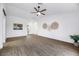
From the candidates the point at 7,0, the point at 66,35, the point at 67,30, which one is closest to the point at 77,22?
the point at 67,30

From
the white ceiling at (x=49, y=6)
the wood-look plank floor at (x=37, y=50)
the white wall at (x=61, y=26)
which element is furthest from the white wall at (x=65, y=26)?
the wood-look plank floor at (x=37, y=50)

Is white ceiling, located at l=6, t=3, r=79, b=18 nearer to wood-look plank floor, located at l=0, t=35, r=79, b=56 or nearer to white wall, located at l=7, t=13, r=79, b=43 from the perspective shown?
white wall, located at l=7, t=13, r=79, b=43

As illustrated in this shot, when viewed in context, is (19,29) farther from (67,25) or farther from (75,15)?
(75,15)

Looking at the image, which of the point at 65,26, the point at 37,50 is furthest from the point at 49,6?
the point at 37,50

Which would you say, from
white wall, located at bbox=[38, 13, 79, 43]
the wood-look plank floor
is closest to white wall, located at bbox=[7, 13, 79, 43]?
white wall, located at bbox=[38, 13, 79, 43]

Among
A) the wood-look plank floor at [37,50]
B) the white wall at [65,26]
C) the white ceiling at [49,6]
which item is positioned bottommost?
the wood-look plank floor at [37,50]

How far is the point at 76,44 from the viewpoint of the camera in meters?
4.45

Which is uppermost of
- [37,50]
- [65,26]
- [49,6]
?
[49,6]

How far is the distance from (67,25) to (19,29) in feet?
18.7

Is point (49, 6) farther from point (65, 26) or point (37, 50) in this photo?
point (37, 50)

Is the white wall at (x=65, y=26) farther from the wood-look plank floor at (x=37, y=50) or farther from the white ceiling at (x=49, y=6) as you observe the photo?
the wood-look plank floor at (x=37, y=50)

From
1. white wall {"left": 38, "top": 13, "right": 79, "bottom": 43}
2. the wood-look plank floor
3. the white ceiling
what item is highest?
the white ceiling

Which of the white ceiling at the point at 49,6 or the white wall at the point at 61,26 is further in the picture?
the white wall at the point at 61,26

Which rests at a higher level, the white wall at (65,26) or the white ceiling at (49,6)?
the white ceiling at (49,6)
